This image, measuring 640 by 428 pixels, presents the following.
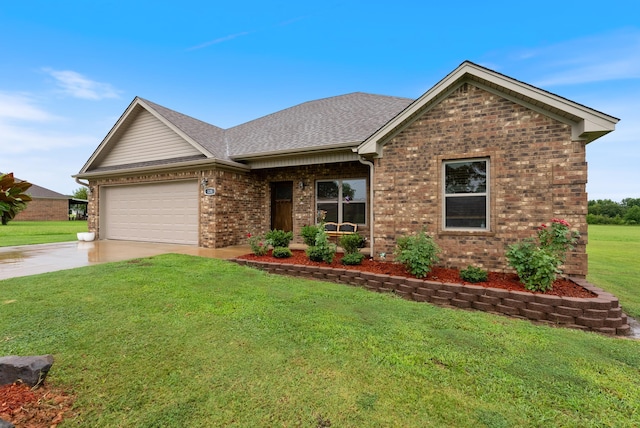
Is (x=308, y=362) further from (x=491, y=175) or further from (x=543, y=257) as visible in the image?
(x=491, y=175)

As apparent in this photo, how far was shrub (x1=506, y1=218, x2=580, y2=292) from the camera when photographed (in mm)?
4566

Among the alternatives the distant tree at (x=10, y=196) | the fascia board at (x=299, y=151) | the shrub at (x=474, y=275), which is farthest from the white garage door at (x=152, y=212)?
the shrub at (x=474, y=275)

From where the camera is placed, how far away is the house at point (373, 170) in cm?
566

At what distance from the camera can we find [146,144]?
1184cm

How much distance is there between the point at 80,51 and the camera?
558 inches

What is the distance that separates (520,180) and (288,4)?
11.5 meters

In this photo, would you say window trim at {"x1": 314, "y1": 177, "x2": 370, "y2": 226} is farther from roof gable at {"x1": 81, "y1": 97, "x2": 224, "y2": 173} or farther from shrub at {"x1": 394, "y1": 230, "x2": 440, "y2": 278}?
shrub at {"x1": 394, "y1": 230, "x2": 440, "y2": 278}

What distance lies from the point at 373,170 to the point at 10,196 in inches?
249

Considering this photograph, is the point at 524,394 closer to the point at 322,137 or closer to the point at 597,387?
the point at 597,387

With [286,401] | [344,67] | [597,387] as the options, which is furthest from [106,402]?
[344,67]

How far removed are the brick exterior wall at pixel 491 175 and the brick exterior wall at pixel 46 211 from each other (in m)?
45.4

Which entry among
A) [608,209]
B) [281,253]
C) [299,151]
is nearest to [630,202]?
[608,209]

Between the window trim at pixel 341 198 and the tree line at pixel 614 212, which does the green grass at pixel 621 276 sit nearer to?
the window trim at pixel 341 198

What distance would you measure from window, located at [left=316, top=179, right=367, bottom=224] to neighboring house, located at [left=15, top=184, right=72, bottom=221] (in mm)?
42030
